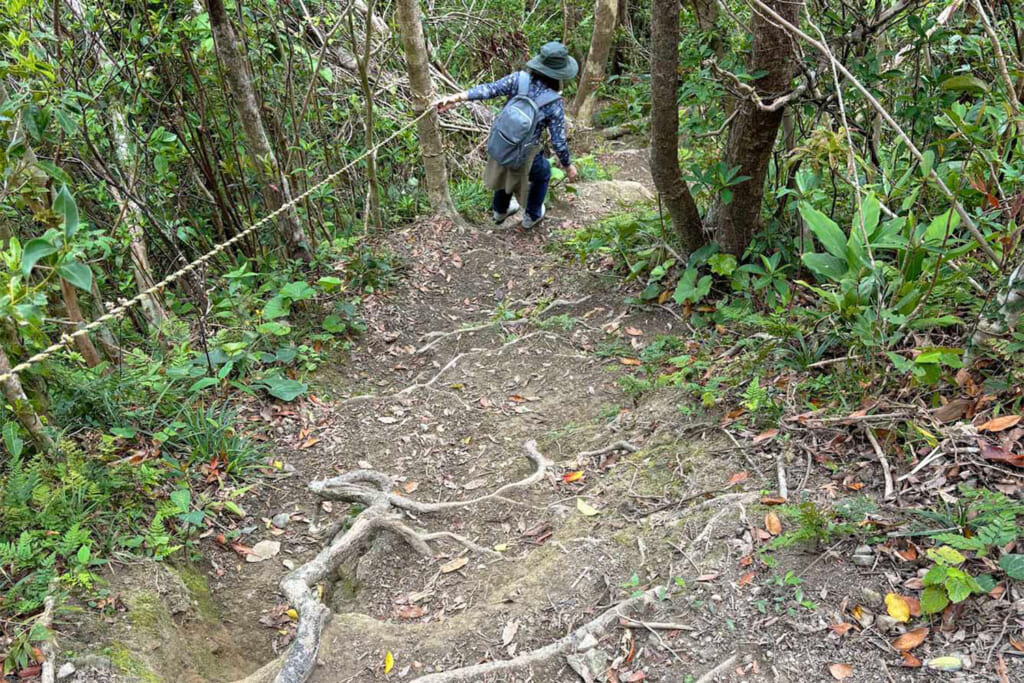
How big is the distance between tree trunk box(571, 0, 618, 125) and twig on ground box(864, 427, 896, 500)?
7.29 m

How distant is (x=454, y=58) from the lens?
8836 mm

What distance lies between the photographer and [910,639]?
6.97 feet

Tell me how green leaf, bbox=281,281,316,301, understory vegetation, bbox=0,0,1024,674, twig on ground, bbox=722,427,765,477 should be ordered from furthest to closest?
1. green leaf, bbox=281,281,316,301
2. twig on ground, bbox=722,427,765,477
3. understory vegetation, bbox=0,0,1024,674

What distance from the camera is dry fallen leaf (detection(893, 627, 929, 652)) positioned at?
2.11m

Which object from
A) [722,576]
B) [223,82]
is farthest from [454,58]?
[722,576]

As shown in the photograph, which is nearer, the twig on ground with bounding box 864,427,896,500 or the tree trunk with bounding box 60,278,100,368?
the twig on ground with bounding box 864,427,896,500

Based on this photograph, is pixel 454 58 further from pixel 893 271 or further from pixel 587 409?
pixel 893 271

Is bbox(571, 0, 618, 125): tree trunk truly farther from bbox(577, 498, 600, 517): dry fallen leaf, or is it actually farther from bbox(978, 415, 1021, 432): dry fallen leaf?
bbox(978, 415, 1021, 432): dry fallen leaf

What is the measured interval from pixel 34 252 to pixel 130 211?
8.29 feet

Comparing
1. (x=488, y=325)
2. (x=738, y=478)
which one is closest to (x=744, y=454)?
(x=738, y=478)

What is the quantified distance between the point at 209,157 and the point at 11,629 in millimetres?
4081

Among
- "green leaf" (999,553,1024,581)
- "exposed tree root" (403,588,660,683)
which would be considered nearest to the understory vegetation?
"green leaf" (999,553,1024,581)

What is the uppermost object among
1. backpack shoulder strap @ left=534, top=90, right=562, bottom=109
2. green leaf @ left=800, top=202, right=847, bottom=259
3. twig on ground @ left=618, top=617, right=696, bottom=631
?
backpack shoulder strap @ left=534, top=90, right=562, bottom=109

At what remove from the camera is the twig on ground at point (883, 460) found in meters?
2.57
